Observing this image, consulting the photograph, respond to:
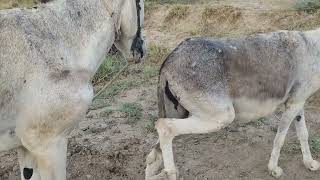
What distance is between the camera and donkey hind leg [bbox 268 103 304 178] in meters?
5.68

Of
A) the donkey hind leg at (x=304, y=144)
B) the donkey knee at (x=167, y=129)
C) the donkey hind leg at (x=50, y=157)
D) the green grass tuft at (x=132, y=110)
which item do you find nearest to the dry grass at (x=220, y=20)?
the green grass tuft at (x=132, y=110)

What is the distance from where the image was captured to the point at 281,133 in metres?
5.75

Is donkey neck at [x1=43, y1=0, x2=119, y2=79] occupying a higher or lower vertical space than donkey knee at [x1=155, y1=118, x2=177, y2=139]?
higher

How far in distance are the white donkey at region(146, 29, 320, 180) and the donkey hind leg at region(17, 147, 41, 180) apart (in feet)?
4.04

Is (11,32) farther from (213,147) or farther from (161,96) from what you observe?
(213,147)

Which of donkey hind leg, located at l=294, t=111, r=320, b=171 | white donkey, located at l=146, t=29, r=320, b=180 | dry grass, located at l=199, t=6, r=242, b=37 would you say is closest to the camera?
white donkey, located at l=146, t=29, r=320, b=180

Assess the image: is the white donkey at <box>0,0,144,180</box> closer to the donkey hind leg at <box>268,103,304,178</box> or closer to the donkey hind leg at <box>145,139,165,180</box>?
the donkey hind leg at <box>145,139,165,180</box>

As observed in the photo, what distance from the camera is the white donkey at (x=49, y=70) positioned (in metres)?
3.80

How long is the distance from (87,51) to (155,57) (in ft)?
18.6

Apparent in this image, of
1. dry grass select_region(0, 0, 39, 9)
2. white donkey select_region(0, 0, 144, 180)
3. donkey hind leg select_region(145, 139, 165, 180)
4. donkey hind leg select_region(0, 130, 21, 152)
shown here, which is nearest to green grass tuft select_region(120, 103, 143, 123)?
donkey hind leg select_region(145, 139, 165, 180)

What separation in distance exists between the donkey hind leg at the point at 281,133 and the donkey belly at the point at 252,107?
19cm

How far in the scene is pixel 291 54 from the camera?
561 cm

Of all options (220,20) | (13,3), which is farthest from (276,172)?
(13,3)

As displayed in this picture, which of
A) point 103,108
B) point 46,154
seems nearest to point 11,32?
point 46,154
